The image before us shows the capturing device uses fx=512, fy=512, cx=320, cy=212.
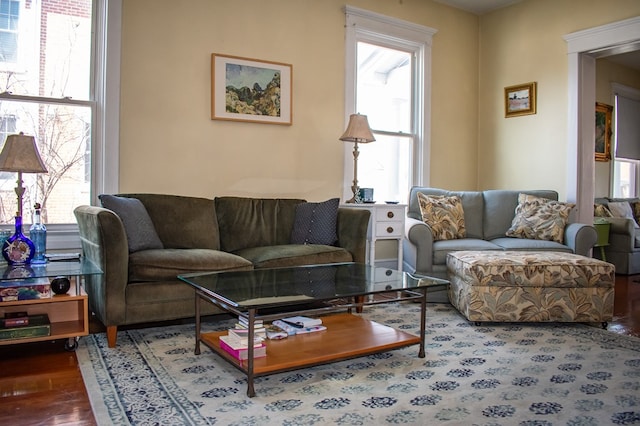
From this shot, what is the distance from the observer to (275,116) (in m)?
→ 4.36

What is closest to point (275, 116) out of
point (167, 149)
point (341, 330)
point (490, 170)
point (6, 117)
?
point (167, 149)

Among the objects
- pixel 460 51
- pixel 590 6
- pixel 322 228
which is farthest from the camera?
pixel 460 51

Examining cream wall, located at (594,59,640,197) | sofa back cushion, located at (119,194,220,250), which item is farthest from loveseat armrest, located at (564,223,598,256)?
cream wall, located at (594,59,640,197)

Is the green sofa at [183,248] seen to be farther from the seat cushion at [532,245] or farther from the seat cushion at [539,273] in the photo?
the seat cushion at [532,245]

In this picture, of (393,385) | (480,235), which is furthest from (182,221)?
(480,235)

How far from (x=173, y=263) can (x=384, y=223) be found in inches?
74.4

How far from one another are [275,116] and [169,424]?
296cm

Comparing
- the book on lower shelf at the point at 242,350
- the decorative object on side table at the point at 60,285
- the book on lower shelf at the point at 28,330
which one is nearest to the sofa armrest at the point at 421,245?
the book on lower shelf at the point at 242,350

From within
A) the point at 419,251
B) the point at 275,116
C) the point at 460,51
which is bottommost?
the point at 419,251

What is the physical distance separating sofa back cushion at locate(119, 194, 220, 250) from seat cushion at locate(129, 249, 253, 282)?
36 centimetres

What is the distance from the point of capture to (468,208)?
4785 mm

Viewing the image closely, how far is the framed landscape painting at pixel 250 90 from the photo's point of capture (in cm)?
407

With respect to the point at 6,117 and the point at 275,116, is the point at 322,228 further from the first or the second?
the point at 6,117

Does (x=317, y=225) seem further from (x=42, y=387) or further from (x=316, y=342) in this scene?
(x=42, y=387)
